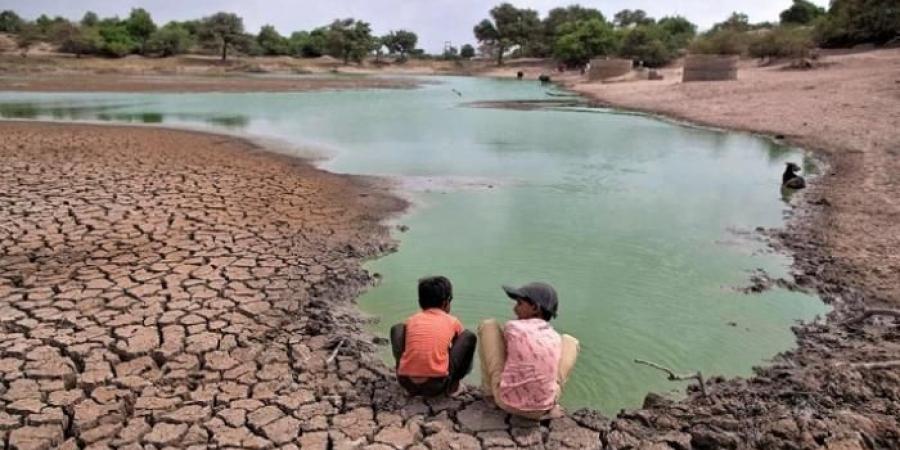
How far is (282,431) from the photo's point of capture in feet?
11.5

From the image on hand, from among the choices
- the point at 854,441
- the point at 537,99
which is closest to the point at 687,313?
the point at 854,441

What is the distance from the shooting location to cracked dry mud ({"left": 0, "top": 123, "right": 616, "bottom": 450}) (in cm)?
351

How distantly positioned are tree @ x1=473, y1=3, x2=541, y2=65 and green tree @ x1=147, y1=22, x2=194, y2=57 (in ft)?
119

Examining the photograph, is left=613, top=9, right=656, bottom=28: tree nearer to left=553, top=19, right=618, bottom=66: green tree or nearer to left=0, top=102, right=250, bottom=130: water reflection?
left=553, top=19, right=618, bottom=66: green tree

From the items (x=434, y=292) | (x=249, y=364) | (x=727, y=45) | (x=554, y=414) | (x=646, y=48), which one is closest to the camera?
(x=554, y=414)

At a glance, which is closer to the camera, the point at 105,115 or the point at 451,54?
the point at 105,115

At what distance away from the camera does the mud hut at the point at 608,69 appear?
44.5 m

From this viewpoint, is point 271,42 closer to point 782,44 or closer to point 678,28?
point 678,28

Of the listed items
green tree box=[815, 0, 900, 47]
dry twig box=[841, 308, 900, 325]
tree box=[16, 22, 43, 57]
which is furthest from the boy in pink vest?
tree box=[16, 22, 43, 57]

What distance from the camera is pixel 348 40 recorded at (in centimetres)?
7450

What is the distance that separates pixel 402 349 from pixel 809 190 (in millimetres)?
8672

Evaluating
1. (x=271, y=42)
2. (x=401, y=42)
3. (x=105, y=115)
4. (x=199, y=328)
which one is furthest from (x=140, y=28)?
(x=199, y=328)

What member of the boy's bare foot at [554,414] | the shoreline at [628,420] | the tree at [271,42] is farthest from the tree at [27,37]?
the boy's bare foot at [554,414]

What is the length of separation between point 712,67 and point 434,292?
3109cm
